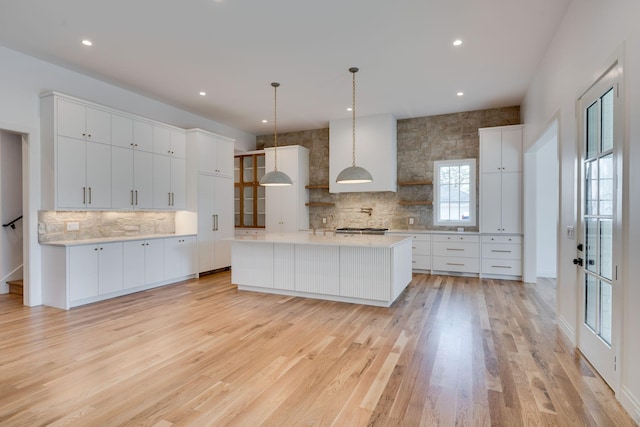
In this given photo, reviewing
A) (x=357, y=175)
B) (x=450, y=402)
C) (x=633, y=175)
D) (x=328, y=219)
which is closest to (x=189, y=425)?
(x=450, y=402)

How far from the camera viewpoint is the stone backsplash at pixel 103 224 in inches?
179

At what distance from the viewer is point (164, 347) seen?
3.09 m

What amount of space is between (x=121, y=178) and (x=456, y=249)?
586cm

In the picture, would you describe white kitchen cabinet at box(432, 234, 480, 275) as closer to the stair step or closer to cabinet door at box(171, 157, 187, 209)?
cabinet door at box(171, 157, 187, 209)

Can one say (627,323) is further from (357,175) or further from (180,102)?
(180,102)

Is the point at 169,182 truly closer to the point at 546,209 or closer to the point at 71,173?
the point at 71,173

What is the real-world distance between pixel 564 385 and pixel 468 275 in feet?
13.3

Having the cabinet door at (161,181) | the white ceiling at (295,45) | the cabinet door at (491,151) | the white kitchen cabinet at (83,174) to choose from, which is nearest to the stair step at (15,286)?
the white kitchen cabinet at (83,174)

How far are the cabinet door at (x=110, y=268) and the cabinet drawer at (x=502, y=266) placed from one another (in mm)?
6066

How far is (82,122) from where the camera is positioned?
4.61m

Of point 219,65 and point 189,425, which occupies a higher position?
point 219,65

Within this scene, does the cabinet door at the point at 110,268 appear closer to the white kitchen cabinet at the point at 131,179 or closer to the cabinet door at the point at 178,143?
the white kitchen cabinet at the point at 131,179

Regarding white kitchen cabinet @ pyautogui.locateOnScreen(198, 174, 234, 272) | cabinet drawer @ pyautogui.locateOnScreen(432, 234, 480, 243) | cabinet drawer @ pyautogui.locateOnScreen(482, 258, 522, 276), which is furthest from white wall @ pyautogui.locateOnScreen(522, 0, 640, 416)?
white kitchen cabinet @ pyautogui.locateOnScreen(198, 174, 234, 272)

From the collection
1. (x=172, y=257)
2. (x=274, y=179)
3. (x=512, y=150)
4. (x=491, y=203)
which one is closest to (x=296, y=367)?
(x=274, y=179)
